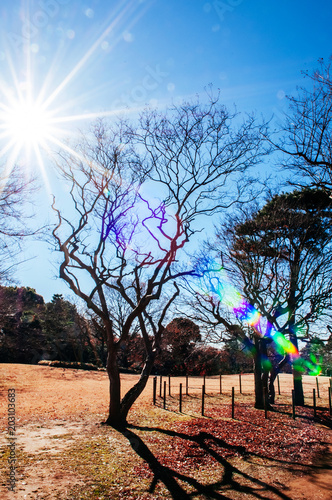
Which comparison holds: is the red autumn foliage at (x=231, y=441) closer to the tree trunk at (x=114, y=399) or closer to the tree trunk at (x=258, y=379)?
the tree trunk at (x=114, y=399)

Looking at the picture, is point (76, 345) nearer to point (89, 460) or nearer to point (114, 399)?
point (114, 399)

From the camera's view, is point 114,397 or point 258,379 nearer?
point 114,397

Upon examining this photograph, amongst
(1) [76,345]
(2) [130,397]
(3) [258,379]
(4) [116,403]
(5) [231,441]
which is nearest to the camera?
(5) [231,441]

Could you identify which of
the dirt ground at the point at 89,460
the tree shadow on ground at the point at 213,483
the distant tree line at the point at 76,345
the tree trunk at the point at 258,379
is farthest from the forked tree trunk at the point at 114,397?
the distant tree line at the point at 76,345

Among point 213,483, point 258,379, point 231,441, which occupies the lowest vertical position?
point 231,441

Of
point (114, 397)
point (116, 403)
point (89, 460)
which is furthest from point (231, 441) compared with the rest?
point (89, 460)

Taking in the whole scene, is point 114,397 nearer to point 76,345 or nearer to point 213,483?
point 213,483

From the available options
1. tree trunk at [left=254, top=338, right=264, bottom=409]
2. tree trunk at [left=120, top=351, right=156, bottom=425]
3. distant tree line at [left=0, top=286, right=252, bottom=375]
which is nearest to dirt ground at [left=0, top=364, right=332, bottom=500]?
tree trunk at [left=120, top=351, right=156, bottom=425]

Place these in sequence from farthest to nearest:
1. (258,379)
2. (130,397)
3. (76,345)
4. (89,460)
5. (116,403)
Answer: (76,345) < (258,379) < (130,397) < (116,403) < (89,460)

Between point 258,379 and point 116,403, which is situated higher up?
point 258,379

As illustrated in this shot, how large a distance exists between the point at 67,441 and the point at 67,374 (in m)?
21.5

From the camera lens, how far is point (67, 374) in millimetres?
28922

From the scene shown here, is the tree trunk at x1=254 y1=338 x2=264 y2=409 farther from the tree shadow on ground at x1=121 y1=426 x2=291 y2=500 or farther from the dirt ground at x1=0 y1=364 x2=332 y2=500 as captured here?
the tree shadow on ground at x1=121 y1=426 x2=291 y2=500

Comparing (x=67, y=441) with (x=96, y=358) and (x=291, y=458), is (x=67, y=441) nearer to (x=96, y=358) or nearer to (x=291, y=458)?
(x=291, y=458)
